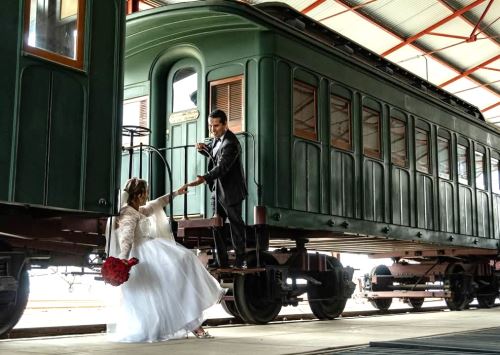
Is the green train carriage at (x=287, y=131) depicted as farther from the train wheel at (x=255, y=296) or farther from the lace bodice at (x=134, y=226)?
the lace bodice at (x=134, y=226)

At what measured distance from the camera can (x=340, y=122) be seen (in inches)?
355

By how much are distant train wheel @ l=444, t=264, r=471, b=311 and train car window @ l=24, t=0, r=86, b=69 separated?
8796 mm

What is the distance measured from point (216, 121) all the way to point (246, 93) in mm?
952

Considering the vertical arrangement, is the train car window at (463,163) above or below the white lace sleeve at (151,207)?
above

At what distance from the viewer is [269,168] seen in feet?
25.6

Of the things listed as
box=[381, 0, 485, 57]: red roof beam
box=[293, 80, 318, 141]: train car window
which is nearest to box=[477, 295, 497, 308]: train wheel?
box=[293, 80, 318, 141]: train car window

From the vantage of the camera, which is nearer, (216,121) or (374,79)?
(216,121)

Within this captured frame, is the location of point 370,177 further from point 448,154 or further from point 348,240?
point 448,154

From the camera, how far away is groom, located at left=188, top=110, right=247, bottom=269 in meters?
7.00

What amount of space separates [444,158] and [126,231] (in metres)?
7.28

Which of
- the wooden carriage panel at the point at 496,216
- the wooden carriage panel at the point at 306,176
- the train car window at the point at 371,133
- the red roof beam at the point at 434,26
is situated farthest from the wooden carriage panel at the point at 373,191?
the red roof beam at the point at 434,26

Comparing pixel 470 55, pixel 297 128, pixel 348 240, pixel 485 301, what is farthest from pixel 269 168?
pixel 470 55

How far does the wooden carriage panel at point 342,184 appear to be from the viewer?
28.6 feet

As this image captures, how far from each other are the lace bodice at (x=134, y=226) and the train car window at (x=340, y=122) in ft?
10.0
